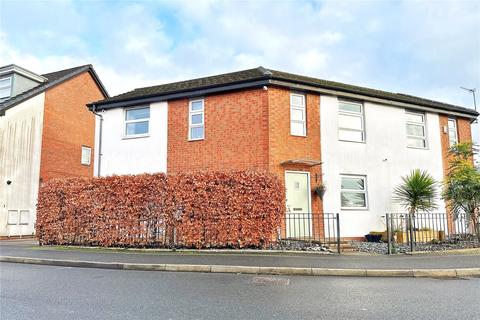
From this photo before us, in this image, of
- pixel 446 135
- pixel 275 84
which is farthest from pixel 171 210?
pixel 446 135

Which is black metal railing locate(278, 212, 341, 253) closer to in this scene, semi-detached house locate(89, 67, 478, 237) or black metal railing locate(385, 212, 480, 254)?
semi-detached house locate(89, 67, 478, 237)

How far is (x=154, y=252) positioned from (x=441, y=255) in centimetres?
796

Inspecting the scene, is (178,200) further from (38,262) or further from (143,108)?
(143,108)

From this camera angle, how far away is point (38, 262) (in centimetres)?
1009

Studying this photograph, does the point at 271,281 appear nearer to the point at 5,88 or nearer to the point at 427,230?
the point at 427,230

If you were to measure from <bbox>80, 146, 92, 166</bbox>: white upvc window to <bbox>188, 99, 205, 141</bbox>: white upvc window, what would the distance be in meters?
11.7

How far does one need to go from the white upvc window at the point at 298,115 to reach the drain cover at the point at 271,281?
7.65m

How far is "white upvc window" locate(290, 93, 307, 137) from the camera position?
47.9ft

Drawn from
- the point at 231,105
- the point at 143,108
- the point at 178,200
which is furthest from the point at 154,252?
the point at 143,108

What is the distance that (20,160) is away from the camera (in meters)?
19.9

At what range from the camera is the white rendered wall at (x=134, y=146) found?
619 inches

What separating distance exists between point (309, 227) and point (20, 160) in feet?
49.9

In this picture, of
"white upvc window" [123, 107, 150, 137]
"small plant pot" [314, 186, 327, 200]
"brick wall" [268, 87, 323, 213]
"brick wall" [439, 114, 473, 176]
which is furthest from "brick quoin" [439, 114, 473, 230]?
"white upvc window" [123, 107, 150, 137]

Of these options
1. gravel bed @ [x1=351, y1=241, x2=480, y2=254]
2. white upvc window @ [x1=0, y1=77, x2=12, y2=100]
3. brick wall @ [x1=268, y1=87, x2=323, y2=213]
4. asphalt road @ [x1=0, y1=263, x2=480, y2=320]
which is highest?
white upvc window @ [x1=0, y1=77, x2=12, y2=100]
